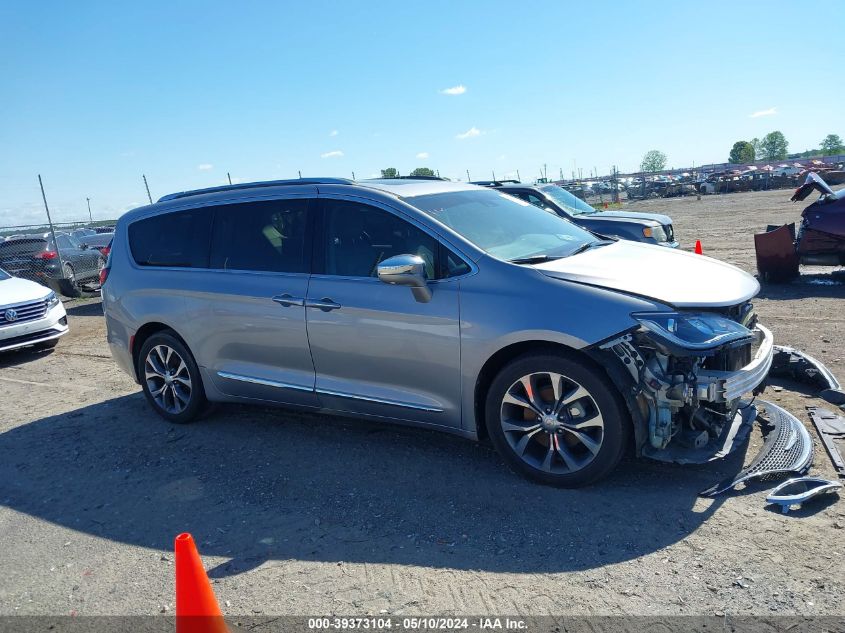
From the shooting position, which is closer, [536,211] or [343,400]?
[343,400]

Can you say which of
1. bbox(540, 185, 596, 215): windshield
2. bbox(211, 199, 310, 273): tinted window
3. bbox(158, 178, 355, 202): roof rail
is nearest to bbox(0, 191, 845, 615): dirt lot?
bbox(211, 199, 310, 273): tinted window

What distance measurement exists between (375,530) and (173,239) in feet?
10.8

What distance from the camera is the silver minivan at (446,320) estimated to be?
12.3ft

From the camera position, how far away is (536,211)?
5367mm

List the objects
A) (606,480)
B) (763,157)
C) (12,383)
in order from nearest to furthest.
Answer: (606,480) < (12,383) < (763,157)

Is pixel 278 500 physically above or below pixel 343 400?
below

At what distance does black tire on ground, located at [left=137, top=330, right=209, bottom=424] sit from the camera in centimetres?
560

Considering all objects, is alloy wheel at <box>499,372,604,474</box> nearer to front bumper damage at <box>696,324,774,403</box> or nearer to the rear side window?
front bumper damage at <box>696,324,774,403</box>

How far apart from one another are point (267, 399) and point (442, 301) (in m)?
1.81

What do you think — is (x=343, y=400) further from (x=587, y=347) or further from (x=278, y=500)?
(x=587, y=347)

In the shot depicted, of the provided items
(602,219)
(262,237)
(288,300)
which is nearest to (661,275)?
(288,300)

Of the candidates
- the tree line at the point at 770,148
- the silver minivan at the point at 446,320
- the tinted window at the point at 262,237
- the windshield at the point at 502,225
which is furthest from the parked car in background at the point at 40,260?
the tree line at the point at 770,148

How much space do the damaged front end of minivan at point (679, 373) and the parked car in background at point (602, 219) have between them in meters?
6.77

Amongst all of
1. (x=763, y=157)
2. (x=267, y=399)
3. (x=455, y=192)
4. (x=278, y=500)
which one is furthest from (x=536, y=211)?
(x=763, y=157)
